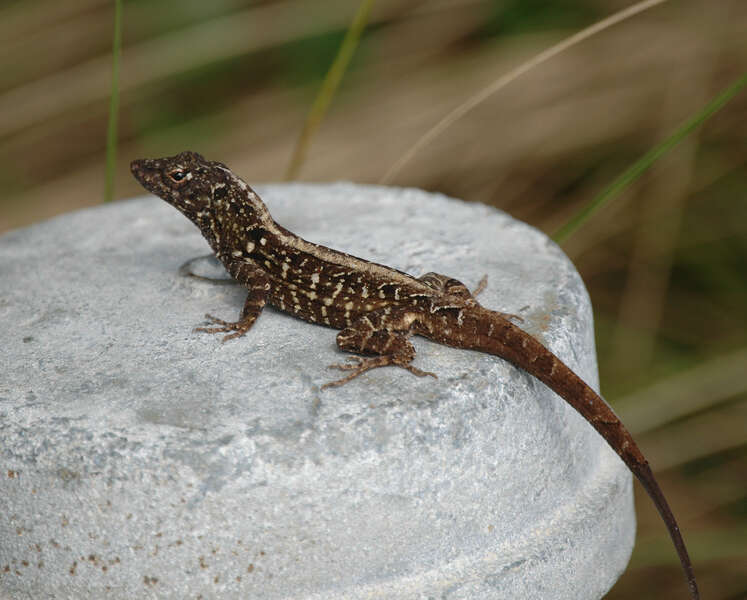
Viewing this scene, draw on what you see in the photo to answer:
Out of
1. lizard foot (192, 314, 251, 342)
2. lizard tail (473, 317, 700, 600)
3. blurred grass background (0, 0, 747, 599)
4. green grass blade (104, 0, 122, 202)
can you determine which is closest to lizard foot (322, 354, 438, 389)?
lizard tail (473, 317, 700, 600)

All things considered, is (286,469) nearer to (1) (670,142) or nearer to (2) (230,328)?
(2) (230,328)

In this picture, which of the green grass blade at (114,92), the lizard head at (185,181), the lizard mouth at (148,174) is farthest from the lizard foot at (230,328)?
the green grass blade at (114,92)

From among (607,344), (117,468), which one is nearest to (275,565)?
(117,468)

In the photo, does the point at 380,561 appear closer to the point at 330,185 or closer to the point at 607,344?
the point at 330,185

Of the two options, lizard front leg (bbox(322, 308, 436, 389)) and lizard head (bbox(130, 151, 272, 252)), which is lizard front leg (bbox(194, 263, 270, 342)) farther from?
lizard front leg (bbox(322, 308, 436, 389))

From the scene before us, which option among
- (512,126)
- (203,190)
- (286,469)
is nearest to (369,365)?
(286,469)

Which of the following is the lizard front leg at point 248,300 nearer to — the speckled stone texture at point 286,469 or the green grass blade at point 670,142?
the speckled stone texture at point 286,469

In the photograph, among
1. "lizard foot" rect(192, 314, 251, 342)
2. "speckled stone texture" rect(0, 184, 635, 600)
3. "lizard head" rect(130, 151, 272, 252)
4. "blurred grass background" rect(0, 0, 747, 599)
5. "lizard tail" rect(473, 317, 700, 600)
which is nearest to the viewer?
"speckled stone texture" rect(0, 184, 635, 600)
